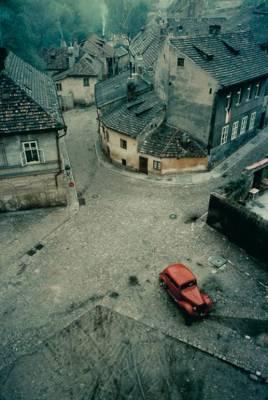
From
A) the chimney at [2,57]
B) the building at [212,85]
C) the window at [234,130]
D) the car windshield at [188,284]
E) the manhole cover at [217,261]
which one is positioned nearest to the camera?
the car windshield at [188,284]

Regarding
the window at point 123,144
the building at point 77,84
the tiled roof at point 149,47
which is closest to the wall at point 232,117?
the window at point 123,144

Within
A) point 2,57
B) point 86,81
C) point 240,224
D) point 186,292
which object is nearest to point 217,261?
point 240,224

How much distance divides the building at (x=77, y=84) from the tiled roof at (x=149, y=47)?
7626 millimetres

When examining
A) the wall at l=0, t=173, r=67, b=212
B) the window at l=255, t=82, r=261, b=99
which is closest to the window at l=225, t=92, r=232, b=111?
the window at l=255, t=82, r=261, b=99

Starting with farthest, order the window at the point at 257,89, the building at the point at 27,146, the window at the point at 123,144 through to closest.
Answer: the window at the point at 257,89, the window at the point at 123,144, the building at the point at 27,146

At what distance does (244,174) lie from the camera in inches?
960

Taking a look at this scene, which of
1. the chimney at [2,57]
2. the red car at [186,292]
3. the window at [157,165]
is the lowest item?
the red car at [186,292]

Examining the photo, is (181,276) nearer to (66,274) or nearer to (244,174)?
(66,274)

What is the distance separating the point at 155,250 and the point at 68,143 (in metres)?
21.3

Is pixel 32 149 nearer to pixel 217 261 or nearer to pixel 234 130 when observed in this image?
pixel 217 261

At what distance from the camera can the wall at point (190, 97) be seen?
28438 millimetres

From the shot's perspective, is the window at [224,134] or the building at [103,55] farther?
the building at [103,55]

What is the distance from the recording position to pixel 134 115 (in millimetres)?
32344

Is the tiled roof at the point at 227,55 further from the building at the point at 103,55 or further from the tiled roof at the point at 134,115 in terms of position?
the building at the point at 103,55
